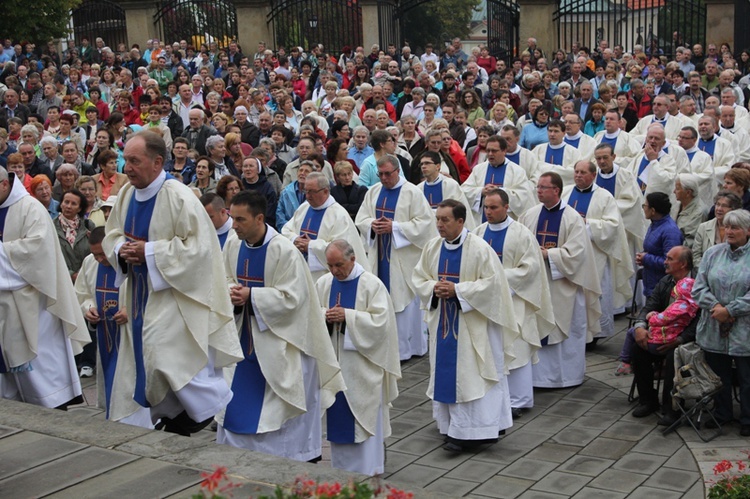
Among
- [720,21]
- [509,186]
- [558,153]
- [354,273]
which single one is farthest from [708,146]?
[720,21]

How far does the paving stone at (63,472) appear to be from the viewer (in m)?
4.92

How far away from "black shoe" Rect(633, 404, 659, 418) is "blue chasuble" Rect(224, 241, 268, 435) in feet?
10.2

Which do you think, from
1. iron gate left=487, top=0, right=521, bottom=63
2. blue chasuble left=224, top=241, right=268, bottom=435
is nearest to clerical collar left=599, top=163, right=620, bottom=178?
blue chasuble left=224, top=241, right=268, bottom=435

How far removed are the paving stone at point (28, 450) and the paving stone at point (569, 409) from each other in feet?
14.9

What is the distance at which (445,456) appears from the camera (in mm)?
8000

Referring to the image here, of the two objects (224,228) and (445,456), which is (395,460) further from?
(224,228)

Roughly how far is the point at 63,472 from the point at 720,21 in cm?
2062

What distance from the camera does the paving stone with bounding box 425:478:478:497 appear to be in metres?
7.25

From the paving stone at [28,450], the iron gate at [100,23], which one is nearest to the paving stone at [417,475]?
the paving stone at [28,450]

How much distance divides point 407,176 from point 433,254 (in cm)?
376

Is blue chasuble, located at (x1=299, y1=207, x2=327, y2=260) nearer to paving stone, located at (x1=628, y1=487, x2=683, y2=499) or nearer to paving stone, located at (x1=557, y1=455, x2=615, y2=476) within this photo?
paving stone, located at (x1=557, y1=455, x2=615, y2=476)

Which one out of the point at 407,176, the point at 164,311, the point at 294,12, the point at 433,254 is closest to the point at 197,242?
the point at 164,311

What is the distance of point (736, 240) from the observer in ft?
26.3

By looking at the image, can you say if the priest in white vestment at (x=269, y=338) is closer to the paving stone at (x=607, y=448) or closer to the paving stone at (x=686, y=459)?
the paving stone at (x=607, y=448)
